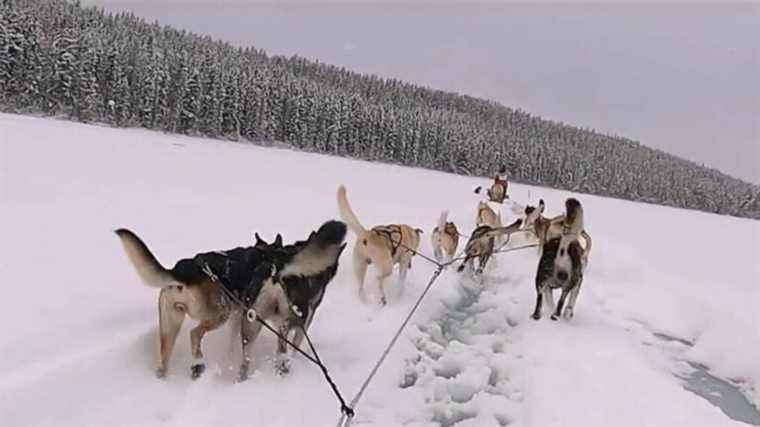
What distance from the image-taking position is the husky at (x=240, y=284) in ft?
13.9

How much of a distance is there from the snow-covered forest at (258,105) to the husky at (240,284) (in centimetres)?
4422

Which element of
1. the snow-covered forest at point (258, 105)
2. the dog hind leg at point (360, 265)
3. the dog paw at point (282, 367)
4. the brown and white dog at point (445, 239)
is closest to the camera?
the dog paw at point (282, 367)

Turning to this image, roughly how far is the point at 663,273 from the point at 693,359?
5.13 m

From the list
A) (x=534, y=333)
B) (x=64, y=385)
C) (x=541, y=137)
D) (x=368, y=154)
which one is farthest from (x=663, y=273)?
(x=541, y=137)

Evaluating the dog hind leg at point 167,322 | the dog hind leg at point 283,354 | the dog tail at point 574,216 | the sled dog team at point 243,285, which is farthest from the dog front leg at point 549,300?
the dog hind leg at point 167,322

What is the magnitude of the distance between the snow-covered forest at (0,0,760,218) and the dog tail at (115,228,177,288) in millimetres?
44510

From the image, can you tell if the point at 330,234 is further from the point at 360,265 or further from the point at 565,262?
the point at 565,262

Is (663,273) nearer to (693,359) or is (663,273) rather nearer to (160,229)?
(693,359)

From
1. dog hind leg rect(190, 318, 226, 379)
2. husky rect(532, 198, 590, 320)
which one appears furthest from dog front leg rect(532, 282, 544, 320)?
dog hind leg rect(190, 318, 226, 379)

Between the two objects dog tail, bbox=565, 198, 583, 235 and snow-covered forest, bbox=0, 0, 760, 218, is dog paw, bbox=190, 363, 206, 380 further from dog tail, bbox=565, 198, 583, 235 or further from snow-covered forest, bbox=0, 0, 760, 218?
snow-covered forest, bbox=0, 0, 760, 218

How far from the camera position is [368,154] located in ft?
203

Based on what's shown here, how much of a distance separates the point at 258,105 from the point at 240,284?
5320 cm

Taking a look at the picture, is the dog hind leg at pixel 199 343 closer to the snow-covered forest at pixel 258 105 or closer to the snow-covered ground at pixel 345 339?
the snow-covered ground at pixel 345 339

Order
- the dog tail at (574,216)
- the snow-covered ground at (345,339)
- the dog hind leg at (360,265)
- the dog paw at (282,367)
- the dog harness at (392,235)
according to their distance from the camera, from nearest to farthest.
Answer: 1. the snow-covered ground at (345,339)
2. the dog paw at (282,367)
3. the dog tail at (574,216)
4. the dog hind leg at (360,265)
5. the dog harness at (392,235)
